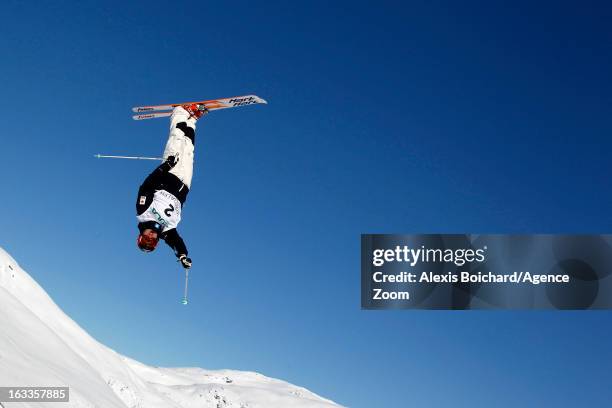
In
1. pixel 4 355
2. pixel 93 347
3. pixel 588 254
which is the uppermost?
pixel 93 347

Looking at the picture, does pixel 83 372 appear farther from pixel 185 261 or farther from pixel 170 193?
pixel 170 193

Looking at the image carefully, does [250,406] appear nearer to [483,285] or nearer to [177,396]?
[177,396]

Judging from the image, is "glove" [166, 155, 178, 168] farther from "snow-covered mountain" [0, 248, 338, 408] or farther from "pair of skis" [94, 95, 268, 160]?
"snow-covered mountain" [0, 248, 338, 408]

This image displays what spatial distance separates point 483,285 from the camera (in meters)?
18.0

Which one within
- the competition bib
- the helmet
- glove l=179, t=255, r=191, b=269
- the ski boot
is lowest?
glove l=179, t=255, r=191, b=269

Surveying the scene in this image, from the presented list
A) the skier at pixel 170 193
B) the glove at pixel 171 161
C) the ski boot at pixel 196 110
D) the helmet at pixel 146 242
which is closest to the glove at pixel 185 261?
the skier at pixel 170 193

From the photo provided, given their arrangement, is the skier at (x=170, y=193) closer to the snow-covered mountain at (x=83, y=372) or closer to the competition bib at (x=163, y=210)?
the competition bib at (x=163, y=210)

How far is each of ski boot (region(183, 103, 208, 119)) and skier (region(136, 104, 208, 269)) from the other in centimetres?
13

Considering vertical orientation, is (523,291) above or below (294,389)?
below

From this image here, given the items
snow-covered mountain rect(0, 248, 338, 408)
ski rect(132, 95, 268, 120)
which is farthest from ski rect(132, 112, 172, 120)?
snow-covered mountain rect(0, 248, 338, 408)

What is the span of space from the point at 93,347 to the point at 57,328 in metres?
6.13

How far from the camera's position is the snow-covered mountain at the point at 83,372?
1137 inches

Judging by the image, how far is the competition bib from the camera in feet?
34.6

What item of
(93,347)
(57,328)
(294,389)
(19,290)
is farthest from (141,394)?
(294,389)
